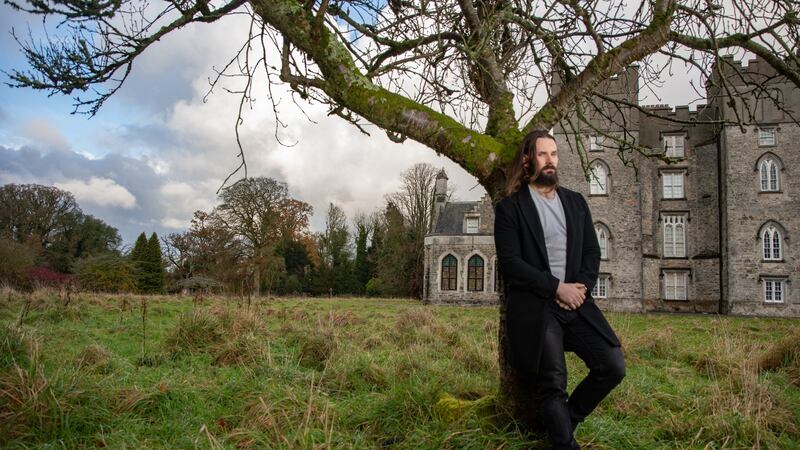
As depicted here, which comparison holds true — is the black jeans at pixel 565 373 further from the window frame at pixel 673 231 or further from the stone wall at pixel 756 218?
the window frame at pixel 673 231

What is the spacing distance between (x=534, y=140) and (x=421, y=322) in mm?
7463

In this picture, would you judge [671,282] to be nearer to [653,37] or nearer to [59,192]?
[653,37]

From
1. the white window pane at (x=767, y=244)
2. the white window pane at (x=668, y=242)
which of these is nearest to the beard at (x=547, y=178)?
the white window pane at (x=767, y=244)

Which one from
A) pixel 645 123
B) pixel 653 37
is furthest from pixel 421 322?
pixel 645 123

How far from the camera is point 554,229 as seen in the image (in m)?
3.39

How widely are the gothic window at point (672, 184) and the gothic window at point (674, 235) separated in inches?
47.7

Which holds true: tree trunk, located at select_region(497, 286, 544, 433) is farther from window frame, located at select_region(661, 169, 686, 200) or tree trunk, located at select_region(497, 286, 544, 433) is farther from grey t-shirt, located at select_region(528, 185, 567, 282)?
window frame, located at select_region(661, 169, 686, 200)

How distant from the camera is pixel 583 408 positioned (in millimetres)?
3227

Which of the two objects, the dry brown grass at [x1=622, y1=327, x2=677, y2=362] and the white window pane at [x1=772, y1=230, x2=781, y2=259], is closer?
the dry brown grass at [x1=622, y1=327, x2=677, y2=362]

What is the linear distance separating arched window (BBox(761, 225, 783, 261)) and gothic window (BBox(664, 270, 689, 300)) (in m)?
3.81

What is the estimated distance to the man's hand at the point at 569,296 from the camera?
311 centimetres

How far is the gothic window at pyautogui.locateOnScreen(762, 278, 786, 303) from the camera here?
2628cm

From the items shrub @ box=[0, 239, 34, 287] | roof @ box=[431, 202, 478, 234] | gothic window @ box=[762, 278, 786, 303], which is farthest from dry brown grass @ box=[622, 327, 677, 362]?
shrub @ box=[0, 239, 34, 287]

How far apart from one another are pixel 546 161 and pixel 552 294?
893 millimetres
